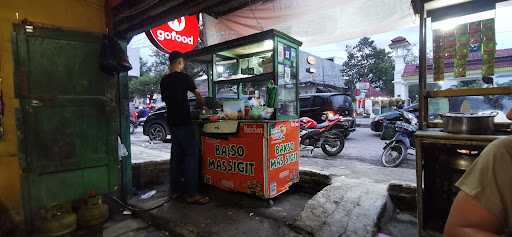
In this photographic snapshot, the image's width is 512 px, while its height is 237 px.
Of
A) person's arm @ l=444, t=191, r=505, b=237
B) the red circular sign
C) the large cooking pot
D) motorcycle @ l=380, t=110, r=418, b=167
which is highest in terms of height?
the red circular sign

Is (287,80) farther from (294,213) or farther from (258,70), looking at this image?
(294,213)

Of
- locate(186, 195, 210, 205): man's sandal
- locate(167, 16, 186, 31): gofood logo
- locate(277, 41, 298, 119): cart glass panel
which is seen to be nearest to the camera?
locate(186, 195, 210, 205): man's sandal

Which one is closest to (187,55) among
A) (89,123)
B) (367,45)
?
(89,123)

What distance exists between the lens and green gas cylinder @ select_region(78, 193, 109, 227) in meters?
3.43

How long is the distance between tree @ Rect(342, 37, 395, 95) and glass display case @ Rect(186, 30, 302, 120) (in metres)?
21.0

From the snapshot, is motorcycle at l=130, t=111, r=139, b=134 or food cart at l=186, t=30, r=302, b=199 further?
motorcycle at l=130, t=111, r=139, b=134

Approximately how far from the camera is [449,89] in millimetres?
2764

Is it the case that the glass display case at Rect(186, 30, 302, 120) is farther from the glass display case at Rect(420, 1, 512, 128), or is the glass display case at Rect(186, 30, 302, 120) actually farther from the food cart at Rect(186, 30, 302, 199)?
the glass display case at Rect(420, 1, 512, 128)

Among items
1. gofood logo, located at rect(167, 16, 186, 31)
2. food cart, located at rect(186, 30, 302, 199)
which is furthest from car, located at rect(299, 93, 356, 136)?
gofood logo, located at rect(167, 16, 186, 31)

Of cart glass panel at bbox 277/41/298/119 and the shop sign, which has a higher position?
the shop sign

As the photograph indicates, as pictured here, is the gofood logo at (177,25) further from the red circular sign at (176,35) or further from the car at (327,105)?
the car at (327,105)

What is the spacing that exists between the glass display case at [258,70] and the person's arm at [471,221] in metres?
3.01

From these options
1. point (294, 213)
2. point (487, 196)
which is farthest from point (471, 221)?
point (294, 213)

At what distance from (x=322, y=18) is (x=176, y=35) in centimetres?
237
